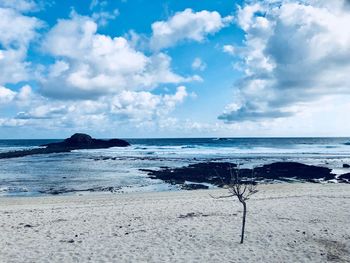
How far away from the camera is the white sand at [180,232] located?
10.1 m

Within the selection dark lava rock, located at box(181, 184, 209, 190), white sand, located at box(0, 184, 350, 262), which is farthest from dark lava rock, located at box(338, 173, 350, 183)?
white sand, located at box(0, 184, 350, 262)

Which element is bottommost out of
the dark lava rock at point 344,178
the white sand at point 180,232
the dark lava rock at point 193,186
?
the dark lava rock at point 193,186

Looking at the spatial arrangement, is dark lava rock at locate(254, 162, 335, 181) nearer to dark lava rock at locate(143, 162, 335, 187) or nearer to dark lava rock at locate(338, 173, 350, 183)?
dark lava rock at locate(143, 162, 335, 187)

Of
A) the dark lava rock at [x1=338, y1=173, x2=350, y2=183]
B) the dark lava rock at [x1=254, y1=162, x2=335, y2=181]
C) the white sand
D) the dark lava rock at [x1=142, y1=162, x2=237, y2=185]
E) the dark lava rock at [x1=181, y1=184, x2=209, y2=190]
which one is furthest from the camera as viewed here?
the dark lava rock at [x1=254, y1=162, x2=335, y2=181]

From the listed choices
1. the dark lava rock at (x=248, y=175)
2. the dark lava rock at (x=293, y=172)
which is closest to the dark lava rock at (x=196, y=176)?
the dark lava rock at (x=248, y=175)

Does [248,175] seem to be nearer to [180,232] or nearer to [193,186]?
[193,186]

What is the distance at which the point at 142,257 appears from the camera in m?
9.97

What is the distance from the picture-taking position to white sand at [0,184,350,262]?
1011 cm

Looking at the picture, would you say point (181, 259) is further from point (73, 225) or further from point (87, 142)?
point (87, 142)

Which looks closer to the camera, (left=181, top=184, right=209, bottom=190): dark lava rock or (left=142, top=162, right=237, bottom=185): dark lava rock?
(left=181, top=184, right=209, bottom=190): dark lava rock

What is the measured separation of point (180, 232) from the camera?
40.6 feet

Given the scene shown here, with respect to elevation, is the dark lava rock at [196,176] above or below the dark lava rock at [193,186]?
above

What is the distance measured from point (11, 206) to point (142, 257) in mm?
11571

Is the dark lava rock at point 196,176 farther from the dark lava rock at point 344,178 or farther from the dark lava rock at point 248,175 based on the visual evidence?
the dark lava rock at point 344,178
